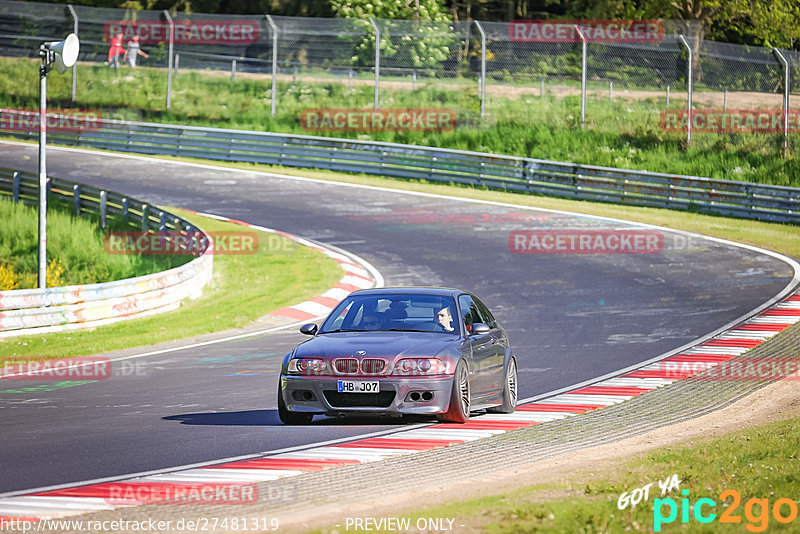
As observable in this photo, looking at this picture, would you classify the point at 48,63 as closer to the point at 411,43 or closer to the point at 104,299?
the point at 104,299

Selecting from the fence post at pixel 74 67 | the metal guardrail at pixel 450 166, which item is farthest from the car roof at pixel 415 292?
the fence post at pixel 74 67

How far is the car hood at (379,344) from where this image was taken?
10.4 m

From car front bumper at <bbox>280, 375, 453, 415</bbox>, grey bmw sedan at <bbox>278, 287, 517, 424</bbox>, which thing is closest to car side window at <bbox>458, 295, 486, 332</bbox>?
grey bmw sedan at <bbox>278, 287, 517, 424</bbox>

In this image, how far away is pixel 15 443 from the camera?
31.8ft

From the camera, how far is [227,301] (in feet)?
68.8

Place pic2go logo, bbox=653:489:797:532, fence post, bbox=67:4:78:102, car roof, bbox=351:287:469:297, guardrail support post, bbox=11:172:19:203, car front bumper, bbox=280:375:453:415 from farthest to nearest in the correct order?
fence post, bbox=67:4:78:102 → guardrail support post, bbox=11:172:19:203 → car roof, bbox=351:287:469:297 → car front bumper, bbox=280:375:453:415 → pic2go logo, bbox=653:489:797:532

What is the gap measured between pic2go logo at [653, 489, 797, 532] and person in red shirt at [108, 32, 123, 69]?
39.1 metres

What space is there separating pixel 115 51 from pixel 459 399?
36522mm

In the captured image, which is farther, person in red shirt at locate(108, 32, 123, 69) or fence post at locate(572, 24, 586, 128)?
person in red shirt at locate(108, 32, 123, 69)

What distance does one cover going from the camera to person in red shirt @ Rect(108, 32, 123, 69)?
4303 centimetres

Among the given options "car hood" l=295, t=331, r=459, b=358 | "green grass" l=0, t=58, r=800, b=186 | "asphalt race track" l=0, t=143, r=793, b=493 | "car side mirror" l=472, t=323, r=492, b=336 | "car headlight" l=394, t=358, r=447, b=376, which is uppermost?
"green grass" l=0, t=58, r=800, b=186

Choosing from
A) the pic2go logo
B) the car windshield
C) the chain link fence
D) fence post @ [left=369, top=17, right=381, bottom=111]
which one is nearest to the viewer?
the pic2go logo

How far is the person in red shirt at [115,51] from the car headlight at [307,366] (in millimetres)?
34947

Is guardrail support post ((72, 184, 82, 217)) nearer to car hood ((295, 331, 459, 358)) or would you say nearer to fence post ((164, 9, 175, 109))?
fence post ((164, 9, 175, 109))
